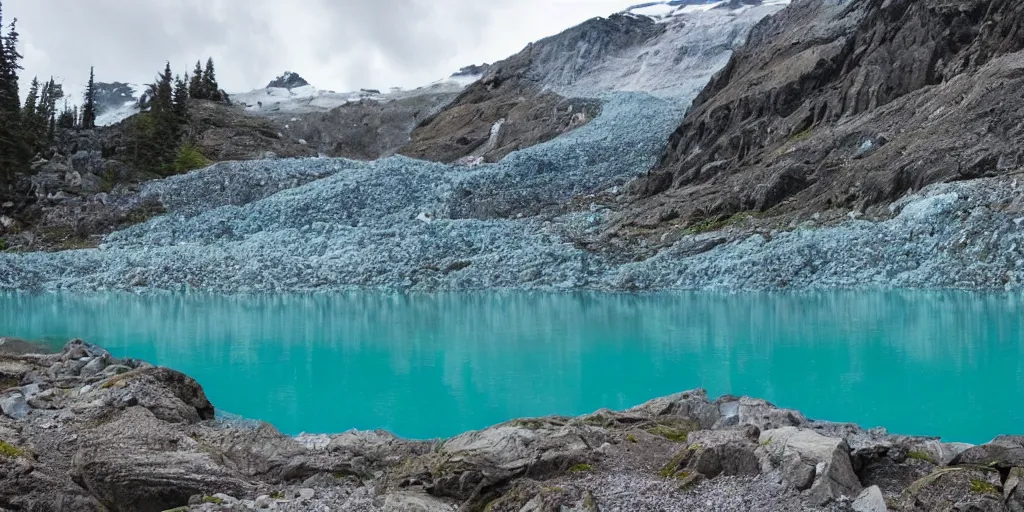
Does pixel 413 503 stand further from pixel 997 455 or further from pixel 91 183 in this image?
pixel 91 183

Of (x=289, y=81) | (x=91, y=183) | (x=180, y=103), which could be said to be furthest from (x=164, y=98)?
(x=289, y=81)

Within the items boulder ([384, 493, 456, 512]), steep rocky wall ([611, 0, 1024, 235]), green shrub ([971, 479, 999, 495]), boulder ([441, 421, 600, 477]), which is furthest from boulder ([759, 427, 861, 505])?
steep rocky wall ([611, 0, 1024, 235])

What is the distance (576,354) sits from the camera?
15945 mm

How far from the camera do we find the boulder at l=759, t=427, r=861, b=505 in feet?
19.2

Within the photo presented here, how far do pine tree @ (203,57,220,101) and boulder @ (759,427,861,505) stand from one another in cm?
8051

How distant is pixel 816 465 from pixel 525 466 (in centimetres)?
247

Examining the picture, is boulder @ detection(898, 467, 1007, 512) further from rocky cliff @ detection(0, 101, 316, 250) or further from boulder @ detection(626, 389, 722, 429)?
rocky cliff @ detection(0, 101, 316, 250)

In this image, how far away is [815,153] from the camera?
116 ft

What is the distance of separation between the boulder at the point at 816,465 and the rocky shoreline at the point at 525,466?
12 millimetres

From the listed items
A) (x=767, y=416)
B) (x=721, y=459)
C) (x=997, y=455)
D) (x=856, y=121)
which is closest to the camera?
(x=997, y=455)

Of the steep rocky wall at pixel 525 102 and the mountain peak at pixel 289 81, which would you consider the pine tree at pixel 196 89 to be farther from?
the mountain peak at pixel 289 81

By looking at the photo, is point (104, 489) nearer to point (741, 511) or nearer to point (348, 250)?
point (741, 511)

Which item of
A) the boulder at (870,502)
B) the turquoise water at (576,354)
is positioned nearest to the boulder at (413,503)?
the boulder at (870,502)

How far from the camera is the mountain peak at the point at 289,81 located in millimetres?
156250
